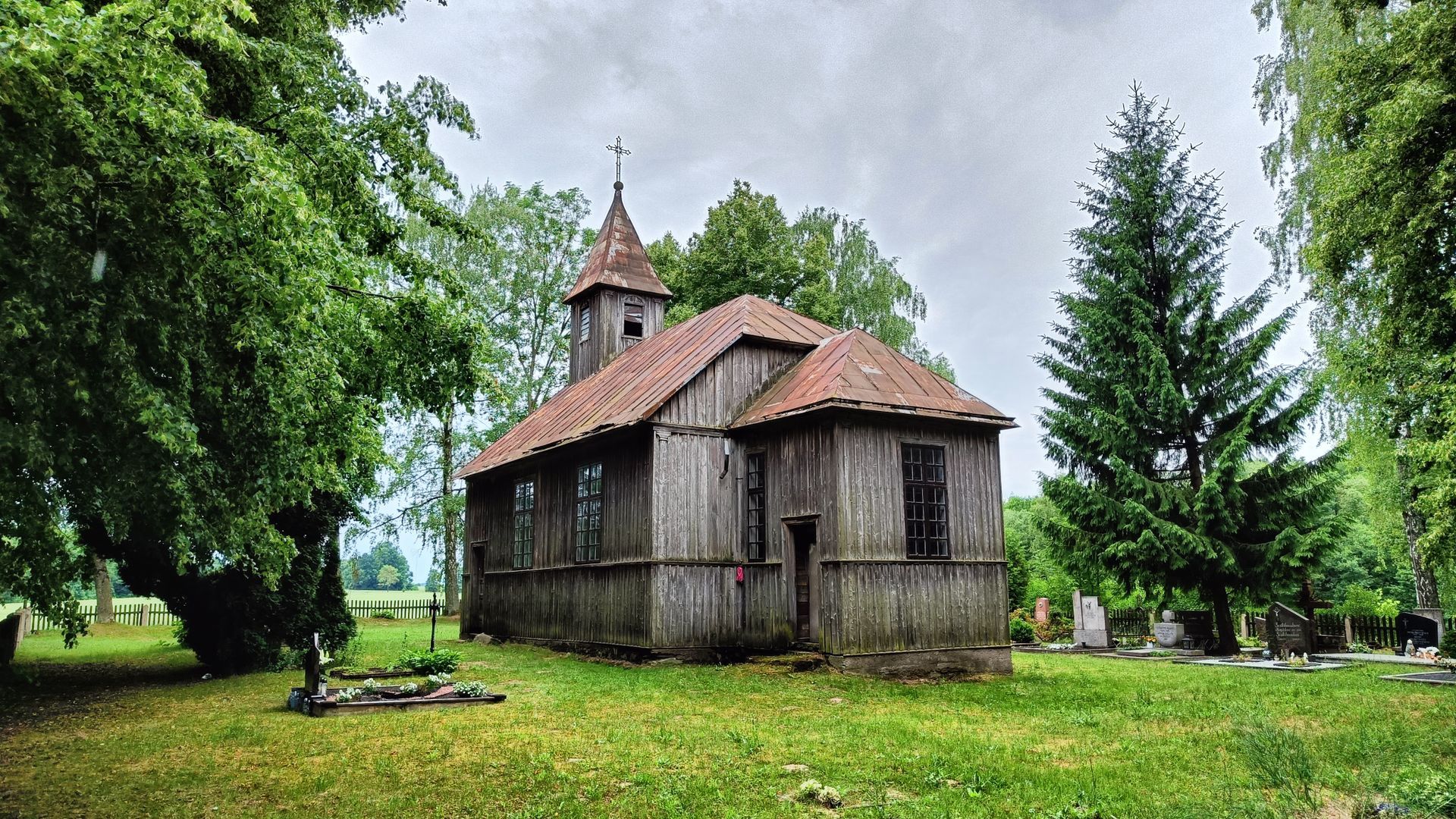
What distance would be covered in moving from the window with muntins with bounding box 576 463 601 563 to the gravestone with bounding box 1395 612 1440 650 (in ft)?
55.2

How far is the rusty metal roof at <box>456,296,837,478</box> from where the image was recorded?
1725 cm

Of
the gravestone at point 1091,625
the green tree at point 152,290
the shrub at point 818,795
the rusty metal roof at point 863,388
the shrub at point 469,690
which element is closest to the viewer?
the green tree at point 152,290

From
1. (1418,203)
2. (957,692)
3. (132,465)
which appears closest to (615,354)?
(957,692)

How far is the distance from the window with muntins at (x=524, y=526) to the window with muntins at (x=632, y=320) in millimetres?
6046

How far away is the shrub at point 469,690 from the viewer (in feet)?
37.8

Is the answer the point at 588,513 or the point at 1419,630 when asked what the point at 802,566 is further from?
the point at 1419,630

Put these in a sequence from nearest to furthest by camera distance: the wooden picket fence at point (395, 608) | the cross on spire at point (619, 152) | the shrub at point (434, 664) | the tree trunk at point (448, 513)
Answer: the shrub at point (434, 664), the cross on spire at point (619, 152), the tree trunk at point (448, 513), the wooden picket fence at point (395, 608)

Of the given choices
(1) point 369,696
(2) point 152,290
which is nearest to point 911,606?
(1) point 369,696

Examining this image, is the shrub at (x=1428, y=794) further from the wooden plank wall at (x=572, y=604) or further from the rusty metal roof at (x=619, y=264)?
the rusty metal roof at (x=619, y=264)

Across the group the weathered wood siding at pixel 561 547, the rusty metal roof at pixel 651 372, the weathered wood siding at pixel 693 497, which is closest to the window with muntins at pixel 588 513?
the weathered wood siding at pixel 561 547

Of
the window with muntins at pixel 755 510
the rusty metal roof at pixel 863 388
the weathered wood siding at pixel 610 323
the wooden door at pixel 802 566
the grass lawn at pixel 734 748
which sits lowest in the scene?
the grass lawn at pixel 734 748

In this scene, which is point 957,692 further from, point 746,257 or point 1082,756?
point 746,257

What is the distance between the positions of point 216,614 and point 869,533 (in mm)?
11077

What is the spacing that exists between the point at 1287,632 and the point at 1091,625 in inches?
195
